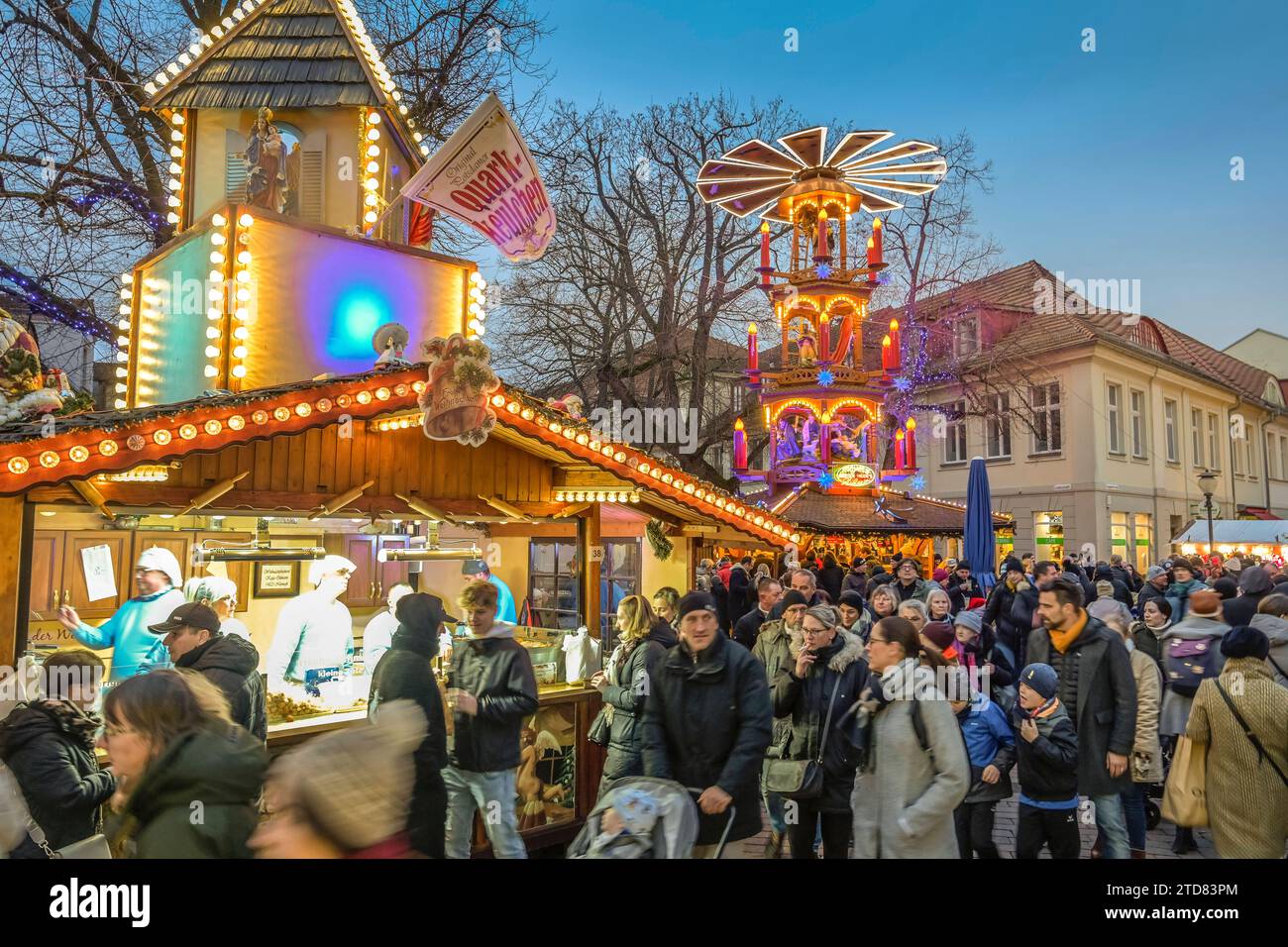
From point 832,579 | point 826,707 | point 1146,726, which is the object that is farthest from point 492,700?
point 832,579

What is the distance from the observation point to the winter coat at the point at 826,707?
493 cm

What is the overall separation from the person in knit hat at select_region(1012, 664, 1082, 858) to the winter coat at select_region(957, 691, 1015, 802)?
0.35m

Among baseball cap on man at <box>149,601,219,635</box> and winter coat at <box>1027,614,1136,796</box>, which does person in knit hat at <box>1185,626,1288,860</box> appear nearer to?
winter coat at <box>1027,614,1136,796</box>

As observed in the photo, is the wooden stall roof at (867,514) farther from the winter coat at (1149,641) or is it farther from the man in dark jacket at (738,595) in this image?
the winter coat at (1149,641)

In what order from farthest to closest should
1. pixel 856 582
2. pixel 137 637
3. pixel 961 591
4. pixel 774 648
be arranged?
pixel 856 582 < pixel 961 591 < pixel 774 648 < pixel 137 637

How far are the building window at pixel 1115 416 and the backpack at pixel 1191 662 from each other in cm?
2536

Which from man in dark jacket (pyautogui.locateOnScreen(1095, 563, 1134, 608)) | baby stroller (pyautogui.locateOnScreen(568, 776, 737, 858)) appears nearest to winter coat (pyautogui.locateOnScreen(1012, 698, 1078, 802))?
baby stroller (pyautogui.locateOnScreen(568, 776, 737, 858))

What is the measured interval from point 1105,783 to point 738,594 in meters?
8.22

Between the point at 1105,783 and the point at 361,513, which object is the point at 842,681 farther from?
the point at 361,513

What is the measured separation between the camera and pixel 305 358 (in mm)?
8586

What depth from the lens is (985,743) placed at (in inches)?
201

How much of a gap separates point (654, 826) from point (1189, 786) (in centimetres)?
327

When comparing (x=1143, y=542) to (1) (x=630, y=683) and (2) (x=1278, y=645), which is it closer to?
(2) (x=1278, y=645)

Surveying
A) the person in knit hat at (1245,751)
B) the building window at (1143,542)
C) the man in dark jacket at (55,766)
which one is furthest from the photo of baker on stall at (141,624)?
the building window at (1143,542)
